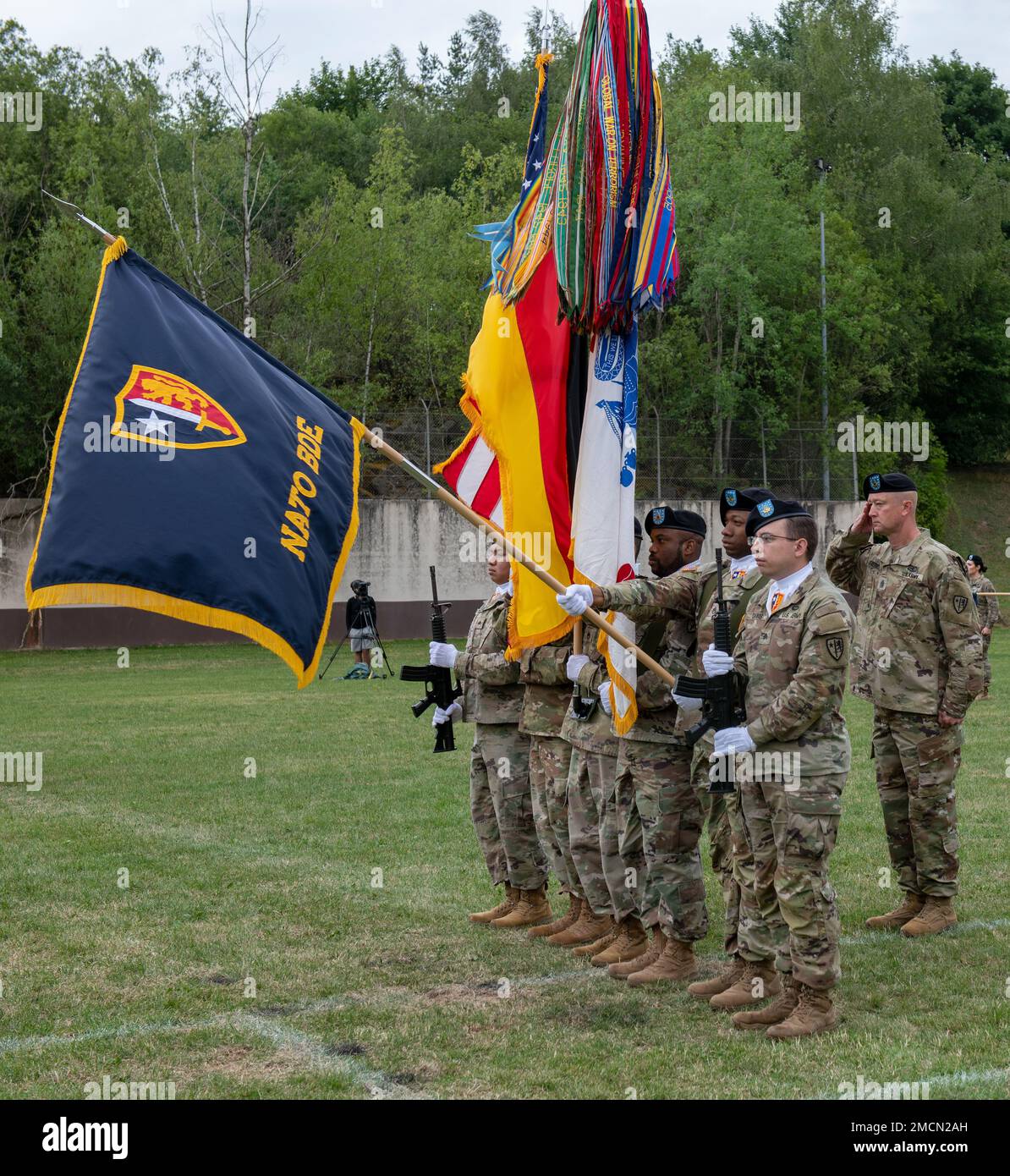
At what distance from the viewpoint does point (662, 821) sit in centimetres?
673

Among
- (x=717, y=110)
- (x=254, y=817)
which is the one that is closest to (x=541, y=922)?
(x=254, y=817)

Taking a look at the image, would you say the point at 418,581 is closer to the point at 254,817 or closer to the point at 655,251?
the point at 254,817

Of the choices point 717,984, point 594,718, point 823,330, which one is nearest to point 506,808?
point 594,718

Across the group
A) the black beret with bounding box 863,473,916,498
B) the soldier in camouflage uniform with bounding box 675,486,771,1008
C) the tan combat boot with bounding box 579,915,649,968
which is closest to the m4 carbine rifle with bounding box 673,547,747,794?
the soldier in camouflage uniform with bounding box 675,486,771,1008

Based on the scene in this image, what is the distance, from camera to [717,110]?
43.3m

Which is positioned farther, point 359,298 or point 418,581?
point 359,298

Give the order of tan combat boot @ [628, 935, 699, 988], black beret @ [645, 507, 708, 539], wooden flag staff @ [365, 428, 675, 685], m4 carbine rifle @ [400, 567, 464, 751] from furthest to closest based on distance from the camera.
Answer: m4 carbine rifle @ [400, 567, 464, 751] < black beret @ [645, 507, 708, 539] < tan combat boot @ [628, 935, 699, 988] < wooden flag staff @ [365, 428, 675, 685]

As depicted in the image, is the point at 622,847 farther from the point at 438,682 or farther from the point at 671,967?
the point at 438,682

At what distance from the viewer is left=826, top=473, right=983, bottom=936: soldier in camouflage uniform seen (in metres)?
7.39

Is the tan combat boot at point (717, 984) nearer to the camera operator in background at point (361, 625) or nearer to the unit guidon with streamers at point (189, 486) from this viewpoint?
the unit guidon with streamers at point (189, 486)

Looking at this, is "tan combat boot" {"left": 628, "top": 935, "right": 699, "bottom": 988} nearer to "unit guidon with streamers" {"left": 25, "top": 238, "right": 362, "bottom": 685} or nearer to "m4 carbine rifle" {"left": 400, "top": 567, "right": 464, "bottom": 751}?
"m4 carbine rifle" {"left": 400, "top": 567, "right": 464, "bottom": 751}

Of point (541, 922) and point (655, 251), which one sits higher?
point (655, 251)

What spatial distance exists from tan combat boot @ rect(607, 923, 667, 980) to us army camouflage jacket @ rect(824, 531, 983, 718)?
187cm
